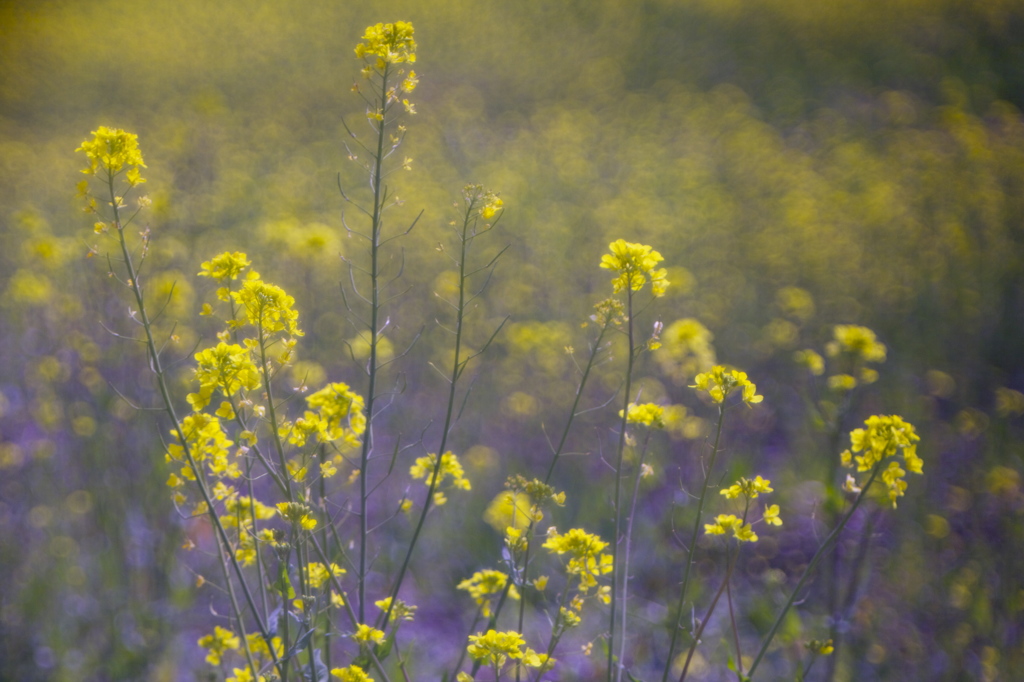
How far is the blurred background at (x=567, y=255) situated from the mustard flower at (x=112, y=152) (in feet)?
1.84

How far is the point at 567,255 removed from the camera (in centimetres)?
710

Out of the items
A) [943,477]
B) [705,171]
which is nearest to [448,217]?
[705,171]

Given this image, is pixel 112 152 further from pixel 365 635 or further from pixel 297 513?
pixel 365 635

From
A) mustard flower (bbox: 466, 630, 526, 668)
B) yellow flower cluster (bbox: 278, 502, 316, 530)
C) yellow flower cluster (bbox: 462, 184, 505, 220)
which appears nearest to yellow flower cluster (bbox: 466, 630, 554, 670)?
mustard flower (bbox: 466, 630, 526, 668)

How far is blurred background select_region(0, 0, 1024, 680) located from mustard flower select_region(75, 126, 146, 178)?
1.84ft

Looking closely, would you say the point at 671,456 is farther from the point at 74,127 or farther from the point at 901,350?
the point at 74,127

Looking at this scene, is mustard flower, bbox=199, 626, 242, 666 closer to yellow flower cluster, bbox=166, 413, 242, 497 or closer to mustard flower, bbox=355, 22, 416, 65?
yellow flower cluster, bbox=166, 413, 242, 497

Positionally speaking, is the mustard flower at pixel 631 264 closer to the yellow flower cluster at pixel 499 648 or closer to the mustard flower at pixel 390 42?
the mustard flower at pixel 390 42

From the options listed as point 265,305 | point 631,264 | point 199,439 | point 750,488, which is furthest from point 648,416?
point 199,439

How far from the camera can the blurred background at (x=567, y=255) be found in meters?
3.33

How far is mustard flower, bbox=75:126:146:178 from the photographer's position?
1596mm

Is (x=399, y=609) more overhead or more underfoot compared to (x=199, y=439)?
more underfoot

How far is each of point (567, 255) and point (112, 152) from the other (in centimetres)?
569

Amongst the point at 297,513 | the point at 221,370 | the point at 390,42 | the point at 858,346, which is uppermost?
the point at 858,346
